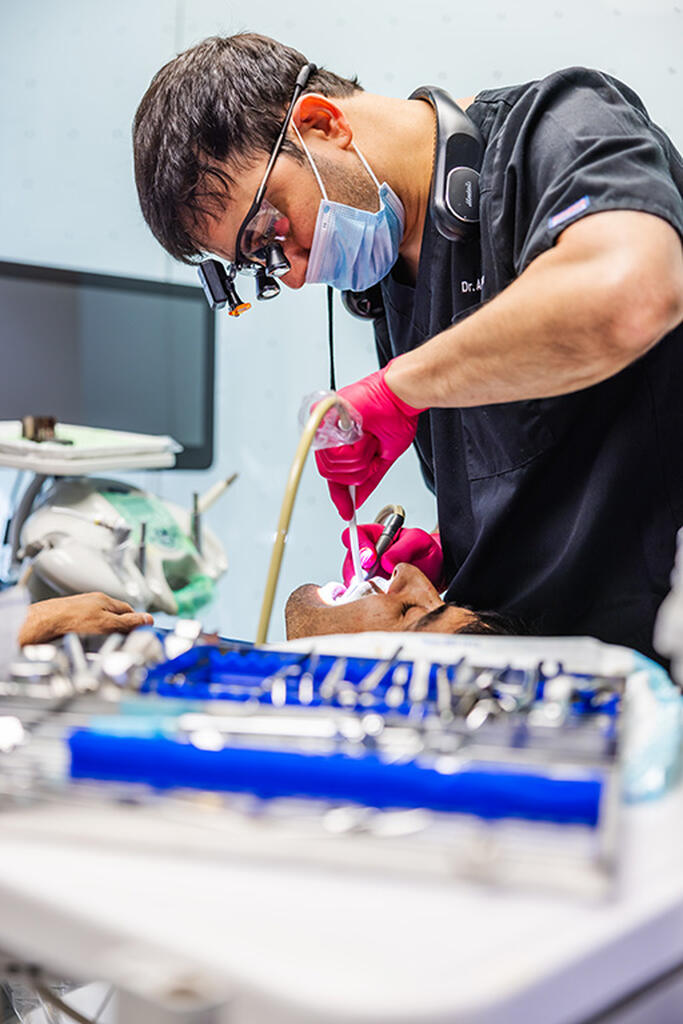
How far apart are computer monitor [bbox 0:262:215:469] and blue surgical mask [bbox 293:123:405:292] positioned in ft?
3.91

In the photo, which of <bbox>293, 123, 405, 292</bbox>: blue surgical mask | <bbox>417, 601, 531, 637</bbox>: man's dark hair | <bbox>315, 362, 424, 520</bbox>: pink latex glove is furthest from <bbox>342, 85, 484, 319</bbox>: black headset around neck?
<bbox>417, 601, 531, 637</bbox>: man's dark hair

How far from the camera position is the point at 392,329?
1.68 metres

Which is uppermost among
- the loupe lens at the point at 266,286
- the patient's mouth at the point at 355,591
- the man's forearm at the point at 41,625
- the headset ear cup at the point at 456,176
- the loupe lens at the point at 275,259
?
the headset ear cup at the point at 456,176

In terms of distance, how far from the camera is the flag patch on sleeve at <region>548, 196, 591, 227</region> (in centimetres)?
109

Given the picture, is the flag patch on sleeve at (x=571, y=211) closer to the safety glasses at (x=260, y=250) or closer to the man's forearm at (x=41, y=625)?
the safety glasses at (x=260, y=250)

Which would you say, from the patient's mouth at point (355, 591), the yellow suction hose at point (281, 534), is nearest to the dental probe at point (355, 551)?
the patient's mouth at point (355, 591)

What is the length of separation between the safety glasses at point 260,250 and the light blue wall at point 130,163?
146 cm

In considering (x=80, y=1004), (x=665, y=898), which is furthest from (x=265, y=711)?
(x=80, y=1004)

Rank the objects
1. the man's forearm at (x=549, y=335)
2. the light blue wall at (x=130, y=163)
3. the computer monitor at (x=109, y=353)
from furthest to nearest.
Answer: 1. the light blue wall at (x=130, y=163)
2. the computer monitor at (x=109, y=353)
3. the man's forearm at (x=549, y=335)

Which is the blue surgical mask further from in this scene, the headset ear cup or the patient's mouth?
the patient's mouth

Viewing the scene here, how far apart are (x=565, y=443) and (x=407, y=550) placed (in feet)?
1.07

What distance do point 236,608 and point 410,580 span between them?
2.01 meters

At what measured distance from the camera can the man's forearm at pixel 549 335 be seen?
1052 millimetres

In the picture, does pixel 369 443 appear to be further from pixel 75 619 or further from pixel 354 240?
pixel 75 619
